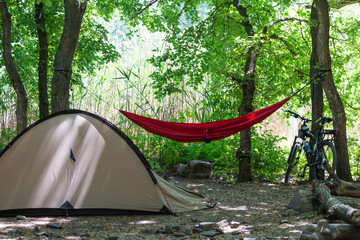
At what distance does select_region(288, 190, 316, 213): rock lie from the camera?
125 inches

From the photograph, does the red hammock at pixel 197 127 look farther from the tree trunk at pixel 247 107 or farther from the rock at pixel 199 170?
the rock at pixel 199 170

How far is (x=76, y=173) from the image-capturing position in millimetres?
3322

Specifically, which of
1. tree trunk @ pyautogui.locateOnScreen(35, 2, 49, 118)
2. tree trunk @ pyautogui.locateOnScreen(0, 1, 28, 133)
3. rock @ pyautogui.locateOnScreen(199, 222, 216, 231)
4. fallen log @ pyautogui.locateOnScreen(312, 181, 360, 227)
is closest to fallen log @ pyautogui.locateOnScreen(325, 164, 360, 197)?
fallen log @ pyautogui.locateOnScreen(312, 181, 360, 227)

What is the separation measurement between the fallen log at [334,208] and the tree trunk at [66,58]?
2.22 m

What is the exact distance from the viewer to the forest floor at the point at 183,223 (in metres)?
2.66

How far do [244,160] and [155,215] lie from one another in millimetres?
1899

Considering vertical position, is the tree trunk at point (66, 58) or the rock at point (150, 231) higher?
the tree trunk at point (66, 58)

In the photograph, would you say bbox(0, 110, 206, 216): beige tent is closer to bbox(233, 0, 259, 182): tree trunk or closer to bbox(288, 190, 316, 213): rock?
bbox(288, 190, 316, 213): rock

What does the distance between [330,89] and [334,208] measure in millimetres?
1887

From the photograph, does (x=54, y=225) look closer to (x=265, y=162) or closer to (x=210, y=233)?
(x=210, y=233)

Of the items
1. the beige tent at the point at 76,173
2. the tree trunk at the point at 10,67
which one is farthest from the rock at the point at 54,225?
the tree trunk at the point at 10,67

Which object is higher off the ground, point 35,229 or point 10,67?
point 10,67

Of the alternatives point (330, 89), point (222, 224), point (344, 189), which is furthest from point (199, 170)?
point (222, 224)

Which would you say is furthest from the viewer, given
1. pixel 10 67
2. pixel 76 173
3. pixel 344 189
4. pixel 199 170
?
pixel 199 170
